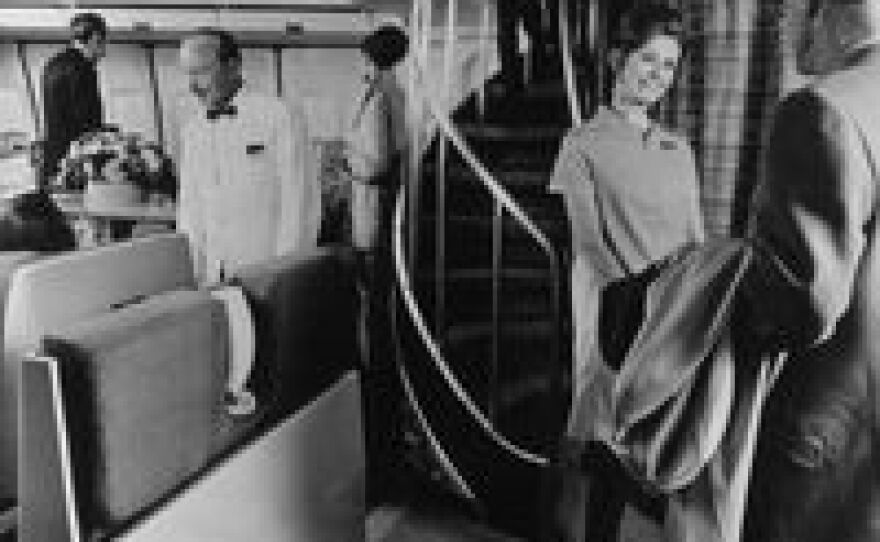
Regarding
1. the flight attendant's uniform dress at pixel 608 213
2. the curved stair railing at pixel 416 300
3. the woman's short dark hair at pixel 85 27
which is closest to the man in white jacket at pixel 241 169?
the curved stair railing at pixel 416 300

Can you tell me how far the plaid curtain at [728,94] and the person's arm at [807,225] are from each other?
42 millimetres

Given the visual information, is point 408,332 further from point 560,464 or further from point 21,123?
point 21,123

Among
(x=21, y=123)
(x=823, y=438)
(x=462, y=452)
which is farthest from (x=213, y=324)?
(x=21, y=123)

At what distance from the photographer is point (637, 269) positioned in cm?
185

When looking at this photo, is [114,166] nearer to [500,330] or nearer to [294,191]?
[294,191]

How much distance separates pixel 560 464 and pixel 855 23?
1.02 metres

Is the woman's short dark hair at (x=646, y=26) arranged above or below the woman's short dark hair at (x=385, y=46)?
below

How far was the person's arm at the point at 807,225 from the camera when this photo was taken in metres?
1.54

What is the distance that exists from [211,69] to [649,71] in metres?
1.99

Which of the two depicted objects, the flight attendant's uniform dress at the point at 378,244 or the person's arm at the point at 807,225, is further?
the flight attendant's uniform dress at the point at 378,244

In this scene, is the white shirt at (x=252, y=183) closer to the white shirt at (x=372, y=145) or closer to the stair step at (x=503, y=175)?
the white shirt at (x=372, y=145)

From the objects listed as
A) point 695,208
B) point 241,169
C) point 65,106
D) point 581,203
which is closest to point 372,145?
point 241,169

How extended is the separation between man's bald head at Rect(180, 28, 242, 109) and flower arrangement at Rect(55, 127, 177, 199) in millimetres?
739

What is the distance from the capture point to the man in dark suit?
443cm
